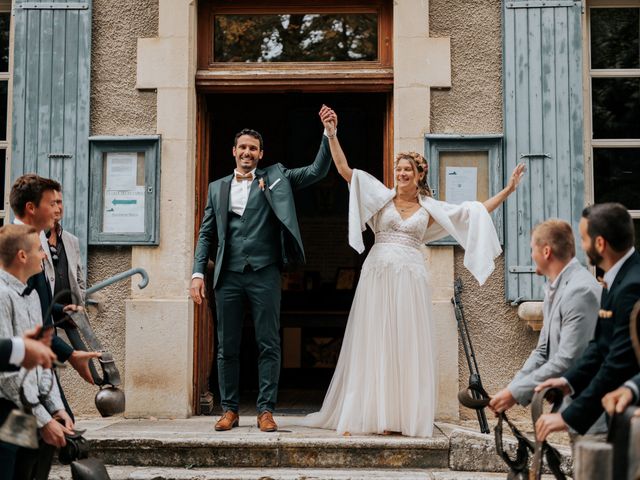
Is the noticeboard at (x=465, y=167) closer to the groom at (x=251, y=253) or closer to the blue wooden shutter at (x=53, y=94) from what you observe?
the groom at (x=251, y=253)

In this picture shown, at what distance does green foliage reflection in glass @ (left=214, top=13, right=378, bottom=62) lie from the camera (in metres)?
6.75

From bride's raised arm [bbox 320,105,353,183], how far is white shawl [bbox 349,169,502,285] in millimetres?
139

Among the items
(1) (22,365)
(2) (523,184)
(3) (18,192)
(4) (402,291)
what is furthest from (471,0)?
(1) (22,365)

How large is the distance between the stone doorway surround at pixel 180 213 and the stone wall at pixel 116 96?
0.10 metres

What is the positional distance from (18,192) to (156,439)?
72.1 inches

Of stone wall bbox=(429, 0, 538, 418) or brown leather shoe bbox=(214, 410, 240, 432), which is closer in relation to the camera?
brown leather shoe bbox=(214, 410, 240, 432)

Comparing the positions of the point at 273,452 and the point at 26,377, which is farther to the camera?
the point at 273,452

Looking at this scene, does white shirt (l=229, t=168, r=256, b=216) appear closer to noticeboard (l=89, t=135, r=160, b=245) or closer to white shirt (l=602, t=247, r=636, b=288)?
noticeboard (l=89, t=135, r=160, b=245)

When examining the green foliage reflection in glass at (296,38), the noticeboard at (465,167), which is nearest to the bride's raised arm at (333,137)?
the noticeboard at (465,167)

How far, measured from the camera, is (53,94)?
6.59m

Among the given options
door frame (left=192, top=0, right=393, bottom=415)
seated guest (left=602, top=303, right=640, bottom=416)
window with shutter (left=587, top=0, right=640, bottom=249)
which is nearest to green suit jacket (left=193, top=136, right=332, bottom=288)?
door frame (left=192, top=0, right=393, bottom=415)

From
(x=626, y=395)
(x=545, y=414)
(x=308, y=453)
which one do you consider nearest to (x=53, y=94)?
(x=308, y=453)

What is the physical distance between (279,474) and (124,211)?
96.3 inches

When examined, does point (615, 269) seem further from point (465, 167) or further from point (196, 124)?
point (196, 124)
